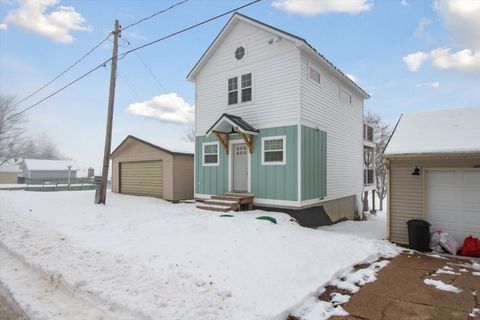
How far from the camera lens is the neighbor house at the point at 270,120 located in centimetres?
1097

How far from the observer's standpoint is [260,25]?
11.8 meters

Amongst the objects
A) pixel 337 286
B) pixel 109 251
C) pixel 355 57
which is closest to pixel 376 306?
pixel 337 286

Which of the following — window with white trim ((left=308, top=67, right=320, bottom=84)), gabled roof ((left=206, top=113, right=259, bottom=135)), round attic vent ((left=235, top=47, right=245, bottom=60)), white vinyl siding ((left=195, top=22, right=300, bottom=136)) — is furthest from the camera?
round attic vent ((left=235, top=47, right=245, bottom=60))

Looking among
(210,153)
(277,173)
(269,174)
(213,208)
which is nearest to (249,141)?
(269,174)

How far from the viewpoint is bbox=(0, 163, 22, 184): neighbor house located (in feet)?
173

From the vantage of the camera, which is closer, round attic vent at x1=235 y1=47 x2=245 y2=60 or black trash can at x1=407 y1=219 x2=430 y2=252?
black trash can at x1=407 y1=219 x2=430 y2=252

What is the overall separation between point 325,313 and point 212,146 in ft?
33.7

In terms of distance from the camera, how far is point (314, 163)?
11.8 meters

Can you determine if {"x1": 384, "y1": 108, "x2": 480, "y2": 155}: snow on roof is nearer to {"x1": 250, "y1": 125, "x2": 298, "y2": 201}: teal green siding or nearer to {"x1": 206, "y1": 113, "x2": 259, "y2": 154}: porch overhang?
{"x1": 250, "y1": 125, "x2": 298, "y2": 201}: teal green siding

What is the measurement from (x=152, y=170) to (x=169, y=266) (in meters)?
12.9

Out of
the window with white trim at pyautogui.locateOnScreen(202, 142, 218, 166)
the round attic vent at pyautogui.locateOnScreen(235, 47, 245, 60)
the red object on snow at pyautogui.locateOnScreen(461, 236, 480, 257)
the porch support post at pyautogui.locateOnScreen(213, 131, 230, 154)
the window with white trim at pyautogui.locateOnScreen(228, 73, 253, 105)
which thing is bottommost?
the red object on snow at pyautogui.locateOnScreen(461, 236, 480, 257)

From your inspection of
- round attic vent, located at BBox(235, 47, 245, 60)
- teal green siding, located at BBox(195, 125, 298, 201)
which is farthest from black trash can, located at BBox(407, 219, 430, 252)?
round attic vent, located at BBox(235, 47, 245, 60)

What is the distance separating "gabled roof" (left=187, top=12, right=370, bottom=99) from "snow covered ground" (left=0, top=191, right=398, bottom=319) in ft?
22.6

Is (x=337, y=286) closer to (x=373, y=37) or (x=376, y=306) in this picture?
(x=376, y=306)
